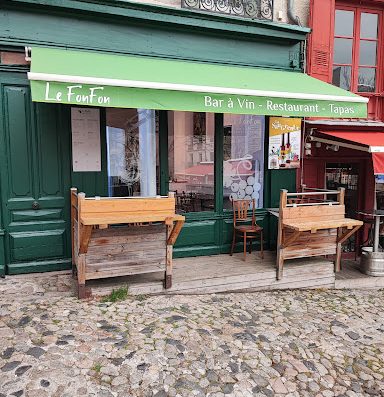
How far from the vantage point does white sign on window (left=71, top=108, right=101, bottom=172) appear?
16.3ft

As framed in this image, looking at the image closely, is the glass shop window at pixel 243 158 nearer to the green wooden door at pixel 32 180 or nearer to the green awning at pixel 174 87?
the green awning at pixel 174 87

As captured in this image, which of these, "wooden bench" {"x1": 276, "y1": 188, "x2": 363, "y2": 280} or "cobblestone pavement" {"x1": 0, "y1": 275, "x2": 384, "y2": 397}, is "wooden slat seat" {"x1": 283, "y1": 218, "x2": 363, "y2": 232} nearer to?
"wooden bench" {"x1": 276, "y1": 188, "x2": 363, "y2": 280}

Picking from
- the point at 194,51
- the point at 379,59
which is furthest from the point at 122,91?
the point at 379,59

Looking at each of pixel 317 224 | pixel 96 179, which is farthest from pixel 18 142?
pixel 317 224

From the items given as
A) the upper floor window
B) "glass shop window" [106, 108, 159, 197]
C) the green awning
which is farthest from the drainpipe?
"glass shop window" [106, 108, 159, 197]

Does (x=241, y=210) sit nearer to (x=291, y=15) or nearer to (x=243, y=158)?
(x=243, y=158)

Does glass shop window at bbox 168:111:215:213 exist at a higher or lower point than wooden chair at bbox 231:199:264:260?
higher

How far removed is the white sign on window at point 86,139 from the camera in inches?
195

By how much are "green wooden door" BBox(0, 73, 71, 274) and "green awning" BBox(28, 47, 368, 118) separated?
28.5 inches

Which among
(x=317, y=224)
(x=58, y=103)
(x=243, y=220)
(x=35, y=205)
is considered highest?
(x=58, y=103)

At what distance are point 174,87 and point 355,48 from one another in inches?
174

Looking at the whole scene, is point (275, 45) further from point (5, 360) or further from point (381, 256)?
point (5, 360)

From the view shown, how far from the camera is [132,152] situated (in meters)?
5.46

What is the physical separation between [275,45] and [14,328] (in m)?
5.25
